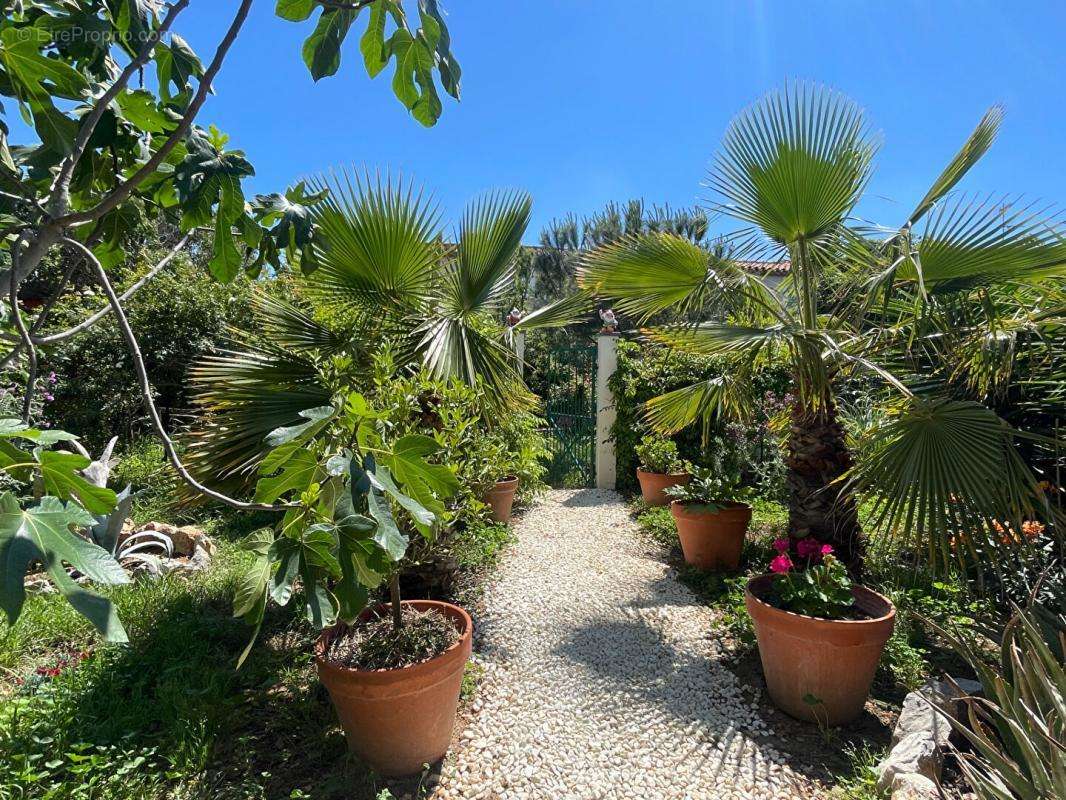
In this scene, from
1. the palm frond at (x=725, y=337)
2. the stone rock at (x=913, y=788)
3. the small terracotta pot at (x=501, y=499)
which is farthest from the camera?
the small terracotta pot at (x=501, y=499)

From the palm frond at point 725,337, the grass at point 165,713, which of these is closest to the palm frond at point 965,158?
the palm frond at point 725,337

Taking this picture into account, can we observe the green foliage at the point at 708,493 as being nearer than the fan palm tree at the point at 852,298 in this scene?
No

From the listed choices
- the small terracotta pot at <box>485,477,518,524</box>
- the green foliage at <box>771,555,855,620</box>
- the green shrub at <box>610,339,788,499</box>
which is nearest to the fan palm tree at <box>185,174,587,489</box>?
the small terracotta pot at <box>485,477,518,524</box>

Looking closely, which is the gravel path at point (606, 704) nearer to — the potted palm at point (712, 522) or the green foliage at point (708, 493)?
the potted palm at point (712, 522)

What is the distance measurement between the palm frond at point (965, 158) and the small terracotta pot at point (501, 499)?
4246mm

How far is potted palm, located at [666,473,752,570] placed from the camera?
13.9ft

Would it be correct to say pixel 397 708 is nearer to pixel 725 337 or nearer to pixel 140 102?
pixel 140 102

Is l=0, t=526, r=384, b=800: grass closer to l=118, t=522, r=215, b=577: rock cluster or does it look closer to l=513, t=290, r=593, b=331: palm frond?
l=118, t=522, r=215, b=577: rock cluster

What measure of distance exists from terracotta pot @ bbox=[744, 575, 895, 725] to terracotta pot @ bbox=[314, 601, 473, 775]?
1665 millimetres

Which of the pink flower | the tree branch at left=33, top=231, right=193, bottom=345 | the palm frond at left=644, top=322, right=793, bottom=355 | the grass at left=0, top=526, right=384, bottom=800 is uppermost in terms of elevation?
the palm frond at left=644, top=322, right=793, bottom=355

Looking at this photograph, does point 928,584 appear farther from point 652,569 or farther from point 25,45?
point 25,45

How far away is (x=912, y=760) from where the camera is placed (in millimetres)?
2045

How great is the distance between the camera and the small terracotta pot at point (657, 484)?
20.0ft

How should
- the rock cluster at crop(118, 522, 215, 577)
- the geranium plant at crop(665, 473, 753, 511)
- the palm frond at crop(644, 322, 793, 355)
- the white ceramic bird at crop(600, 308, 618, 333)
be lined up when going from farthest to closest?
1. the white ceramic bird at crop(600, 308, 618, 333)
2. the geranium plant at crop(665, 473, 753, 511)
3. the rock cluster at crop(118, 522, 215, 577)
4. the palm frond at crop(644, 322, 793, 355)
